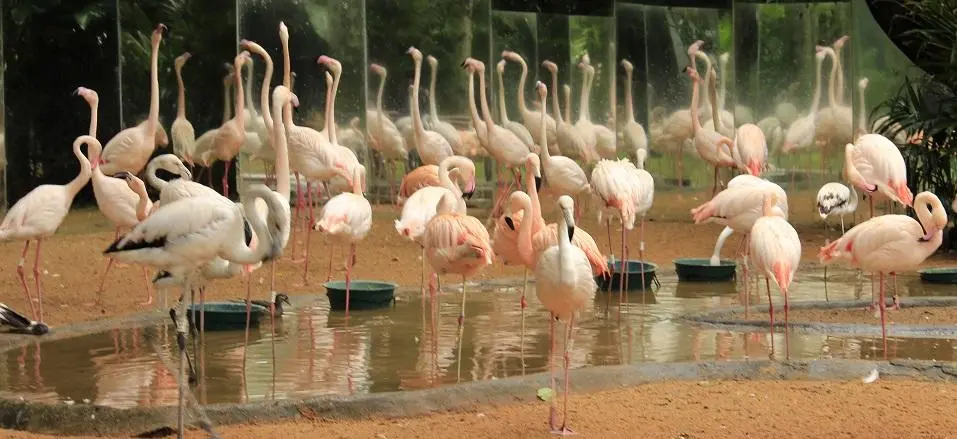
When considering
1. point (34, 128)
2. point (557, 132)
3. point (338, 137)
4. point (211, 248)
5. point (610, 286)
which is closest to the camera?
point (211, 248)

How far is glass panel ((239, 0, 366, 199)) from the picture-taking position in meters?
12.4

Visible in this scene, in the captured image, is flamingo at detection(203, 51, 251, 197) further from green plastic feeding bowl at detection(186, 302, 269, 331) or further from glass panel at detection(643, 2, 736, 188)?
glass panel at detection(643, 2, 736, 188)

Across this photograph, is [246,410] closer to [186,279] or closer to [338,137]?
[186,279]

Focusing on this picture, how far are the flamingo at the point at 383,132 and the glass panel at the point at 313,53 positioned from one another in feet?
1.36

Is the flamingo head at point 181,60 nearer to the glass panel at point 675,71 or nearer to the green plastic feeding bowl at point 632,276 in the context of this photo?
the green plastic feeding bowl at point 632,276

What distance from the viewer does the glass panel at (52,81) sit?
478 inches

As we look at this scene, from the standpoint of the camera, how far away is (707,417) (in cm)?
559

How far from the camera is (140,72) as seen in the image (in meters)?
12.8

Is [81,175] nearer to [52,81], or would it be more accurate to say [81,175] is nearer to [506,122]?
[52,81]

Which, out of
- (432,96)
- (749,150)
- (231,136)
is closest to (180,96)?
(231,136)

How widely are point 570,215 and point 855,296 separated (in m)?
4.20

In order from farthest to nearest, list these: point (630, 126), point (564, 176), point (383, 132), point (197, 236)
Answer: point (630, 126) → point (383, 132) → point (564, 176) → point (197, 236)

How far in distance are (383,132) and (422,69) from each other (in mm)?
1047

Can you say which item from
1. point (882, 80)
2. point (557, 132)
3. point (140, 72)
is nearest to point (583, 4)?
point (557, 132)
